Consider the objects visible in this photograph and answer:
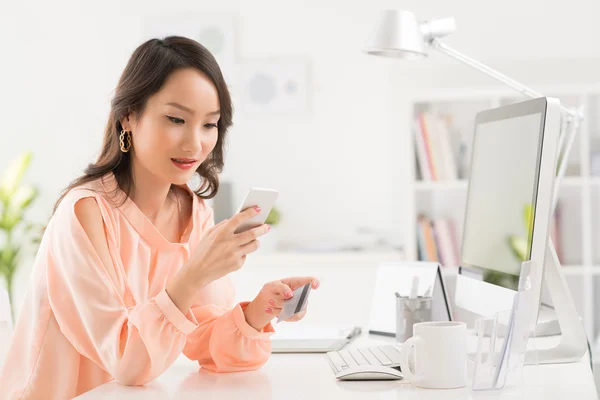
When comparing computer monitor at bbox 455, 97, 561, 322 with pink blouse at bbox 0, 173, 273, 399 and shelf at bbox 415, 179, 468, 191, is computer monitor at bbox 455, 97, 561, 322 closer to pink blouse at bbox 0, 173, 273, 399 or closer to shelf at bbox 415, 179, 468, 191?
pink blouse at bbox 0, 173, 273, 399

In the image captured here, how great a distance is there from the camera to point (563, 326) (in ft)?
4.97

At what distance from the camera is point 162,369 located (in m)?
1.32

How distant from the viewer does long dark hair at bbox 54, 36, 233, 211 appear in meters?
1.47

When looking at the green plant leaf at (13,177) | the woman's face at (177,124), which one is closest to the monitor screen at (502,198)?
the woman's face at (177,124)

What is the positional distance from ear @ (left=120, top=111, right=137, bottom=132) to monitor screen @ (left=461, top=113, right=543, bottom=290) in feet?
2.36

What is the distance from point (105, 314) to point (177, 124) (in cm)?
37

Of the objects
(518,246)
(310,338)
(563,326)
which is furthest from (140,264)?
(563,326)

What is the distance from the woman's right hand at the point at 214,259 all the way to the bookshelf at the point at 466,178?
237 centimetres

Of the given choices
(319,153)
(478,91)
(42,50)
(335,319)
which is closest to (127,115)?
(335,319)

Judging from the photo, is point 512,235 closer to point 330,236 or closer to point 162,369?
point 162,369

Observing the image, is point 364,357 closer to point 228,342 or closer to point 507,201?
point 228,342

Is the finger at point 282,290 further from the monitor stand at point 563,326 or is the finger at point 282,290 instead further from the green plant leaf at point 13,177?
the green plant leaf at point 13,177

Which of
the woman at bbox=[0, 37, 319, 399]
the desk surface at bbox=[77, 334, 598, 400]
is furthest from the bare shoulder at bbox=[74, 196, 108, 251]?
the desk surface at bbox=[77, 334, 598, 400]

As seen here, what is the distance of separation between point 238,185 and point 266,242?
51 centimetres
